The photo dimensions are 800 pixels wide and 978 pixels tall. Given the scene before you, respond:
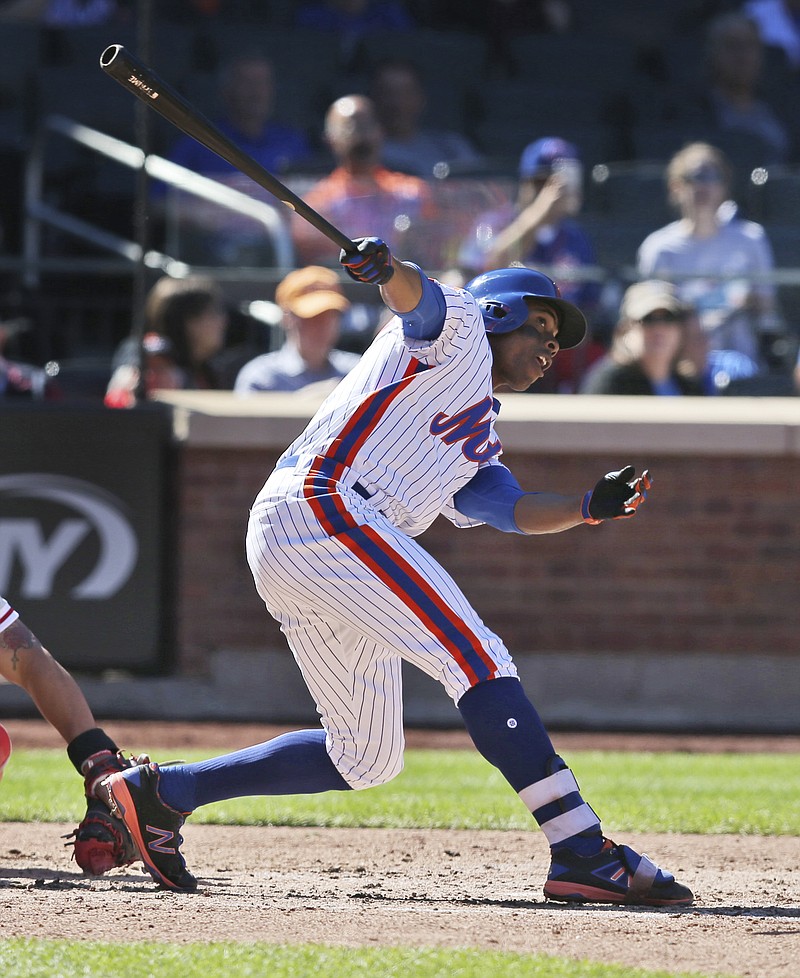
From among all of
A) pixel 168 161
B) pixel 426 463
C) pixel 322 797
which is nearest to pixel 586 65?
pixel 168 161

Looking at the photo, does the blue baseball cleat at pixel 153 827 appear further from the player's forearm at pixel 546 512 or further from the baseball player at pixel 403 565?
the player's forearm at pixel 546 512

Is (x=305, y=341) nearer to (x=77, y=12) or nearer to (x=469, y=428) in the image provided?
(x=469, y=428)

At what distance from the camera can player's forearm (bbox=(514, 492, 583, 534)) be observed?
4.20m

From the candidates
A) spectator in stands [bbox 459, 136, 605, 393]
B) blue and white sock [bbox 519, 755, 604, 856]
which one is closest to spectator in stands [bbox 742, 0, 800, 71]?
spectator in stands [bbox 459, 136, 605, 393]

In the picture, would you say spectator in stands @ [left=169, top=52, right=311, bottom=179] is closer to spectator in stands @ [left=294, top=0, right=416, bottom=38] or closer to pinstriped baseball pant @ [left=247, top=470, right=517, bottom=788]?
spectator in stands @ [left=294, top=0, right=416, bottom=38]

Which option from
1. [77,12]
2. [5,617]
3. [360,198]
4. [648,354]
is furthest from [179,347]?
[77,12]

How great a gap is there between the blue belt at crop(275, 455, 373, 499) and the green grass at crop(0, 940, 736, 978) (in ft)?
4.05

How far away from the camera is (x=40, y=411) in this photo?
8273 millimetres

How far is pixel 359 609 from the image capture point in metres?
4.04

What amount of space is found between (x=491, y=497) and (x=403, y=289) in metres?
0.75

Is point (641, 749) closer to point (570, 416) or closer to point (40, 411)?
point (570, 416)

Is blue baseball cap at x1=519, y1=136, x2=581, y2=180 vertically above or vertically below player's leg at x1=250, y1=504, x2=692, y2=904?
above

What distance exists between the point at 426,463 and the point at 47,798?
2.58m

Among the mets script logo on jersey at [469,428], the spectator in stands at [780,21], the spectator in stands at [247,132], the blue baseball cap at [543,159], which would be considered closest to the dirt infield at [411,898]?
the mets script logo on jersey at [469,428]
